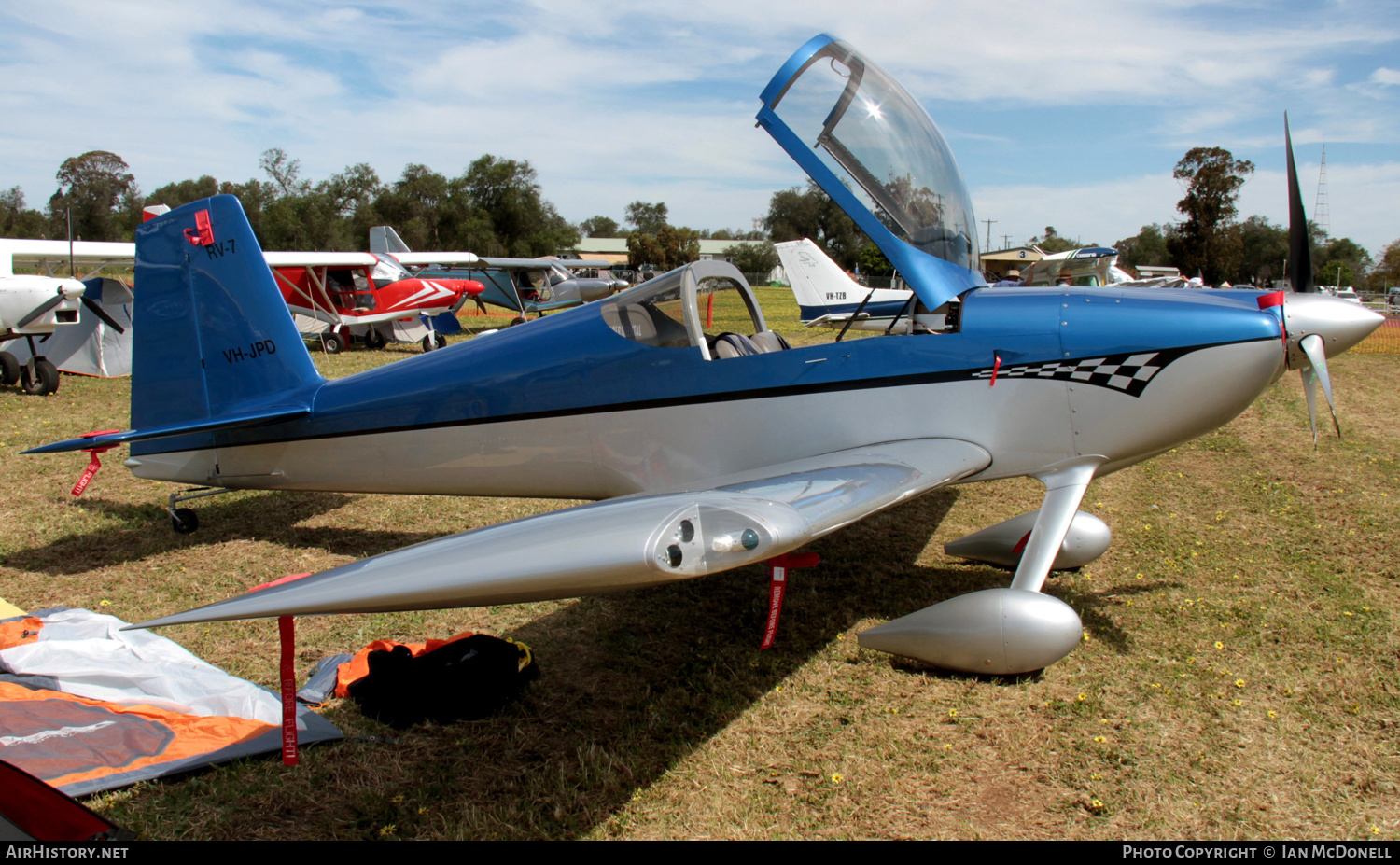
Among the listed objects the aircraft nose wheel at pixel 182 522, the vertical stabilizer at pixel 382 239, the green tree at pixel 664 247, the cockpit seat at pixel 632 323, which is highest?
the green tree at pixel 664 247

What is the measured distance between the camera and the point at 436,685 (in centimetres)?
328

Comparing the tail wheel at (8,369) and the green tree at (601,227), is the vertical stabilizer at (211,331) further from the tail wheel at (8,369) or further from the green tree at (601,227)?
the green tree at (601,227)

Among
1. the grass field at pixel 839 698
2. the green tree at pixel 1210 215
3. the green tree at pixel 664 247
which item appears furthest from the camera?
the green tree at pixel 664 247

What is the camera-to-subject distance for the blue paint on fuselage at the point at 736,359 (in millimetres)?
3869

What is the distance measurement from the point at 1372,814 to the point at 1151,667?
1102 mm

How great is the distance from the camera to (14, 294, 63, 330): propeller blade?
11250 mm

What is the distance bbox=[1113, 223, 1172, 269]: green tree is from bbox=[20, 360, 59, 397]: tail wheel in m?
89.3

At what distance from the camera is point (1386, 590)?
4.50m

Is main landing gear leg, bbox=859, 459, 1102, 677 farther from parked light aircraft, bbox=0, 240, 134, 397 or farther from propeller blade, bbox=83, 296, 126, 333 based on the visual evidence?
propeller blade, bbox=83, 296, 126, 333

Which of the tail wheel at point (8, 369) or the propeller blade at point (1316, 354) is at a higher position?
the propeller blade at point (1316, 354)

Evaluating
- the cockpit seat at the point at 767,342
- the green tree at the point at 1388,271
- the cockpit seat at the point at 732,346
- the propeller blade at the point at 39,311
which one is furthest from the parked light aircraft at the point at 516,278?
the green tree at the point at 1388,271

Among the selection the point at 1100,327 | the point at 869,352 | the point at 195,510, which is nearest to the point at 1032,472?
the point at 1100,327

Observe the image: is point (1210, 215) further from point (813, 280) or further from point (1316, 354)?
point (1316, 354)

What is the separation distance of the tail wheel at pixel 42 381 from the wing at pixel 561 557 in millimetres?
12729
